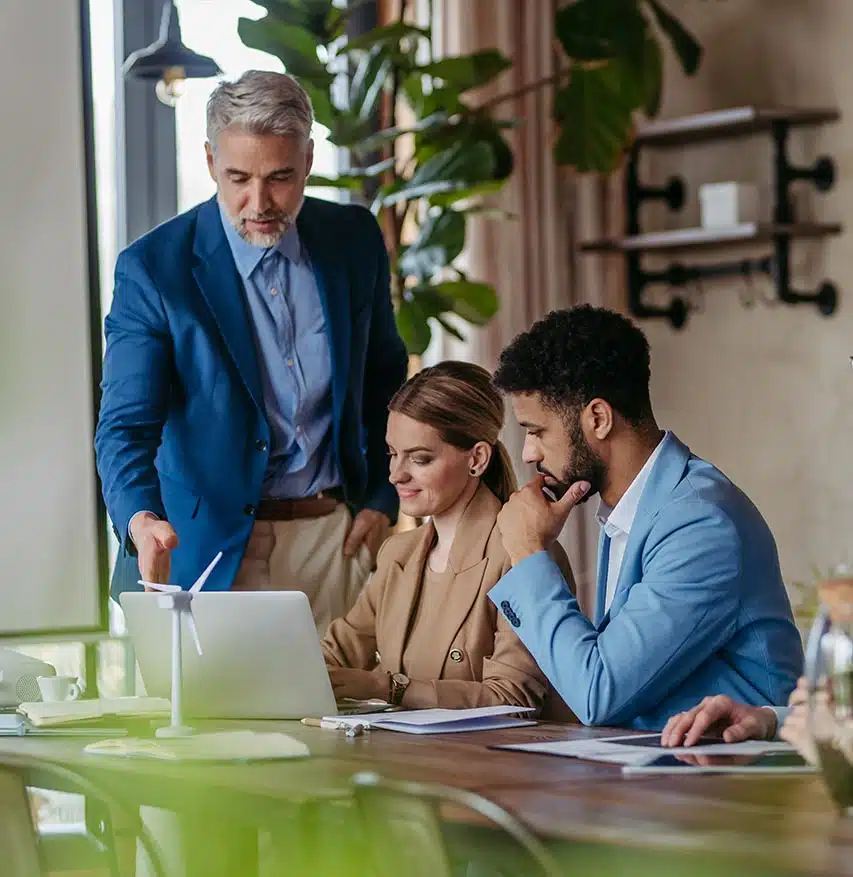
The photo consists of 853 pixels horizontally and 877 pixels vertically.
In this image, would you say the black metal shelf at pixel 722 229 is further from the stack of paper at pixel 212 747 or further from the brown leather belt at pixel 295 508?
the stack of paper at pixel 212 747

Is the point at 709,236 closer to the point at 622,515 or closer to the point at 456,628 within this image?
the point at 456,628

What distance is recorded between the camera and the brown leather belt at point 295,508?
121 inches

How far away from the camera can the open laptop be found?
239 cm

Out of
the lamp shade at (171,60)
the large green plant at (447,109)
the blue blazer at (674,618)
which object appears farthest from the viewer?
the large green plant at (447,109)

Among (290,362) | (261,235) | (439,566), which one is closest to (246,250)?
(261,235)

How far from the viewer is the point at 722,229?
4578 mm

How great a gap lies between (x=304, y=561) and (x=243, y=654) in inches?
26.1

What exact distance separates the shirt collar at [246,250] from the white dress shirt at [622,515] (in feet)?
3.04

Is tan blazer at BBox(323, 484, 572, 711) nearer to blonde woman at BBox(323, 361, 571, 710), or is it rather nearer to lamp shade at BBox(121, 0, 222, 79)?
blonde woman at BBox(323, 361, 571, 710)

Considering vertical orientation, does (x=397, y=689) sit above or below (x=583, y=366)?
below

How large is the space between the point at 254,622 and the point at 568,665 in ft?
1.50

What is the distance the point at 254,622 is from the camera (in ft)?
7.89

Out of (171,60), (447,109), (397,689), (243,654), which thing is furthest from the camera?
(447,109)

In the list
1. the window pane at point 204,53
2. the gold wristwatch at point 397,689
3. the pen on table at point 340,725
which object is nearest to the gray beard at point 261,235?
the gold wristwatch at point 397,689
